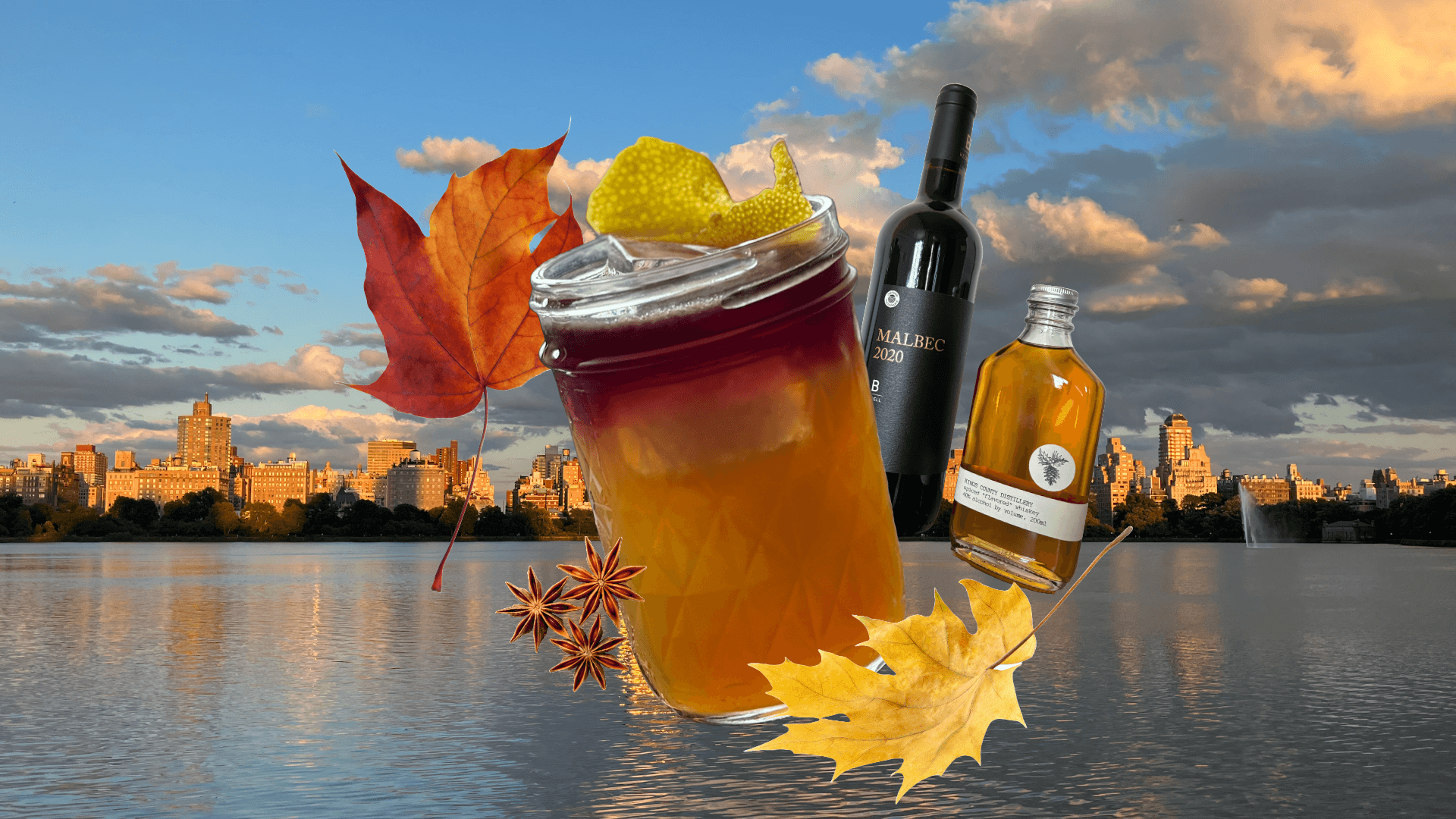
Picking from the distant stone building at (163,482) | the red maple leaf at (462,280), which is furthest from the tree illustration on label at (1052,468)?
the distant stone building at (163,482)

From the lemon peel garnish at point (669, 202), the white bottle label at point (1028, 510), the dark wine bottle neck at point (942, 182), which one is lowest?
the white bottle label at point (1028, 510)

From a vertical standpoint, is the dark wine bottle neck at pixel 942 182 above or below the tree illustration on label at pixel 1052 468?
above

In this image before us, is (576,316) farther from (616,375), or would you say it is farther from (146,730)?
(146,730)

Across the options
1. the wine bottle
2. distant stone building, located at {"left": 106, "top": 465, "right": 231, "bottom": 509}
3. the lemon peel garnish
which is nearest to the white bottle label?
the wine bottle

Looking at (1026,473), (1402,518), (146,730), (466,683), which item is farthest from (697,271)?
(1402,518)

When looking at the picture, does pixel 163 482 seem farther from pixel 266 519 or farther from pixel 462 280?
pixel 462 280

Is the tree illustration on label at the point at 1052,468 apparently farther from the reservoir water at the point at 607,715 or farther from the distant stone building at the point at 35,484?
the distant stone building at the point at 35,484

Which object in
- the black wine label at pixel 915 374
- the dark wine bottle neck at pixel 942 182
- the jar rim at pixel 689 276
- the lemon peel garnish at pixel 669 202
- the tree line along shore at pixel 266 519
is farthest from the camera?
the tree line along shore at pixel 266 519
